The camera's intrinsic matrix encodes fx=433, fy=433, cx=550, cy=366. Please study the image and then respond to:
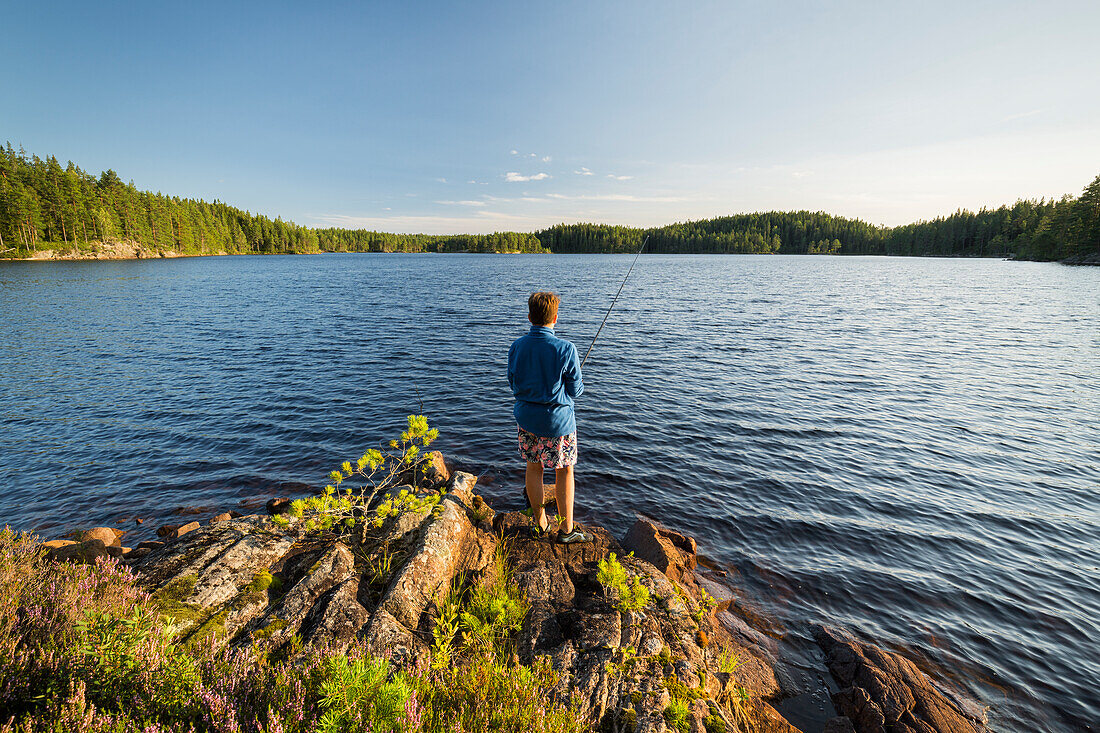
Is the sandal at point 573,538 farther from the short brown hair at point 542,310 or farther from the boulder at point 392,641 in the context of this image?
the short brown hair at point 542,310

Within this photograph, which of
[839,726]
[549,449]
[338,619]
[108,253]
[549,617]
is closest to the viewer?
[338,619]

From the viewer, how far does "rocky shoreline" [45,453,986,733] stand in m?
4.23

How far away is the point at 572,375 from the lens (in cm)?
612

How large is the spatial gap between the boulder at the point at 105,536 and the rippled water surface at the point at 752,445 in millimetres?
481

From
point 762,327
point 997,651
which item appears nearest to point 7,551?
point 997,651

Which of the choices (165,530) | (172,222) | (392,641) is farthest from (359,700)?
(172,222)

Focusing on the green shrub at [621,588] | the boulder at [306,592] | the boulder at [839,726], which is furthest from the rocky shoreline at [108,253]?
the boulder at [839,726]

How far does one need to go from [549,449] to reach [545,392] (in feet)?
2.90

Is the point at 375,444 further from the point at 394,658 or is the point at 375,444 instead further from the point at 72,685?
the point at 72,685

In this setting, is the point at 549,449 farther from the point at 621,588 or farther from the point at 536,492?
the point at 621,588

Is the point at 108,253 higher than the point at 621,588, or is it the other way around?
the point at 108,253

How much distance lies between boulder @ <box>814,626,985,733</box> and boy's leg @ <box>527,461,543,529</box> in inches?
157

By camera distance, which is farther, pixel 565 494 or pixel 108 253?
pixel 108 253

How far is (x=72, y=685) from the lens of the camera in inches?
91.2
